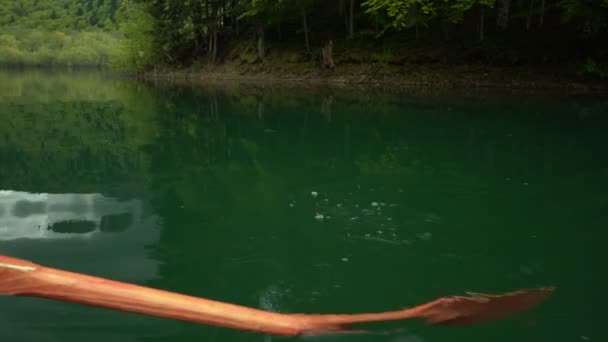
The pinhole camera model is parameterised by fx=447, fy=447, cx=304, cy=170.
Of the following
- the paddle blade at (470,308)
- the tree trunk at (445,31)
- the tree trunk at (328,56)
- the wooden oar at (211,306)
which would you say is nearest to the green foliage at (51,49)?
the tree trunk at (328,56)

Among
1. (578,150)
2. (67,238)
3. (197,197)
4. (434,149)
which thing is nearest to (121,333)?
(67,238)

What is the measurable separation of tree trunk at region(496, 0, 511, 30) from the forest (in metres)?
0.05

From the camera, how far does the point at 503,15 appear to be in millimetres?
22062

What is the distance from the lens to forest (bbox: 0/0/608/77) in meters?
19.6

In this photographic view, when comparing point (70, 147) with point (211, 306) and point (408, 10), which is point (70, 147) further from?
point (408, 10)

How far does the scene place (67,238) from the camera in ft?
11.3

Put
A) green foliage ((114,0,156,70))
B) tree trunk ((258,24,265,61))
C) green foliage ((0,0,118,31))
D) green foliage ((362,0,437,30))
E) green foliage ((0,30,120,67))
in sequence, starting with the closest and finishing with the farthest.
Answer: green foliage ((362,0,437,30))
tree trunk ((258,24,265,61))
green foliage ((114,0,156,70))
green foliage ((0,30,120,67))
green foliage ((0,0,118,31))

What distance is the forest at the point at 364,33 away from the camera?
19.6 meters

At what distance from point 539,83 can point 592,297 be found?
60.0 ft

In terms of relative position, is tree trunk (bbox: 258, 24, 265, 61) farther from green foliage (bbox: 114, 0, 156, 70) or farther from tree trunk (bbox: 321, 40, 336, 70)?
green foliage (bbox: 114, 0, 156, 70)

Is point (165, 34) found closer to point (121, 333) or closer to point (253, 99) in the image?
point (253, 99)

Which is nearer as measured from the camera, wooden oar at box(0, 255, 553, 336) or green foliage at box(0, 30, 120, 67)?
wooden oar at box(0, 255, 553, 336)

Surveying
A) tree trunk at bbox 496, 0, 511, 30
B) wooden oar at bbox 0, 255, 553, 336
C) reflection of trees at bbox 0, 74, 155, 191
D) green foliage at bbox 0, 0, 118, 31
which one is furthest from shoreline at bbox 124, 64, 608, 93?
green foliage at bbox 0, 0, 118, 31

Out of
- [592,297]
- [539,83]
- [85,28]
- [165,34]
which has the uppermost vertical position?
[85,28]
